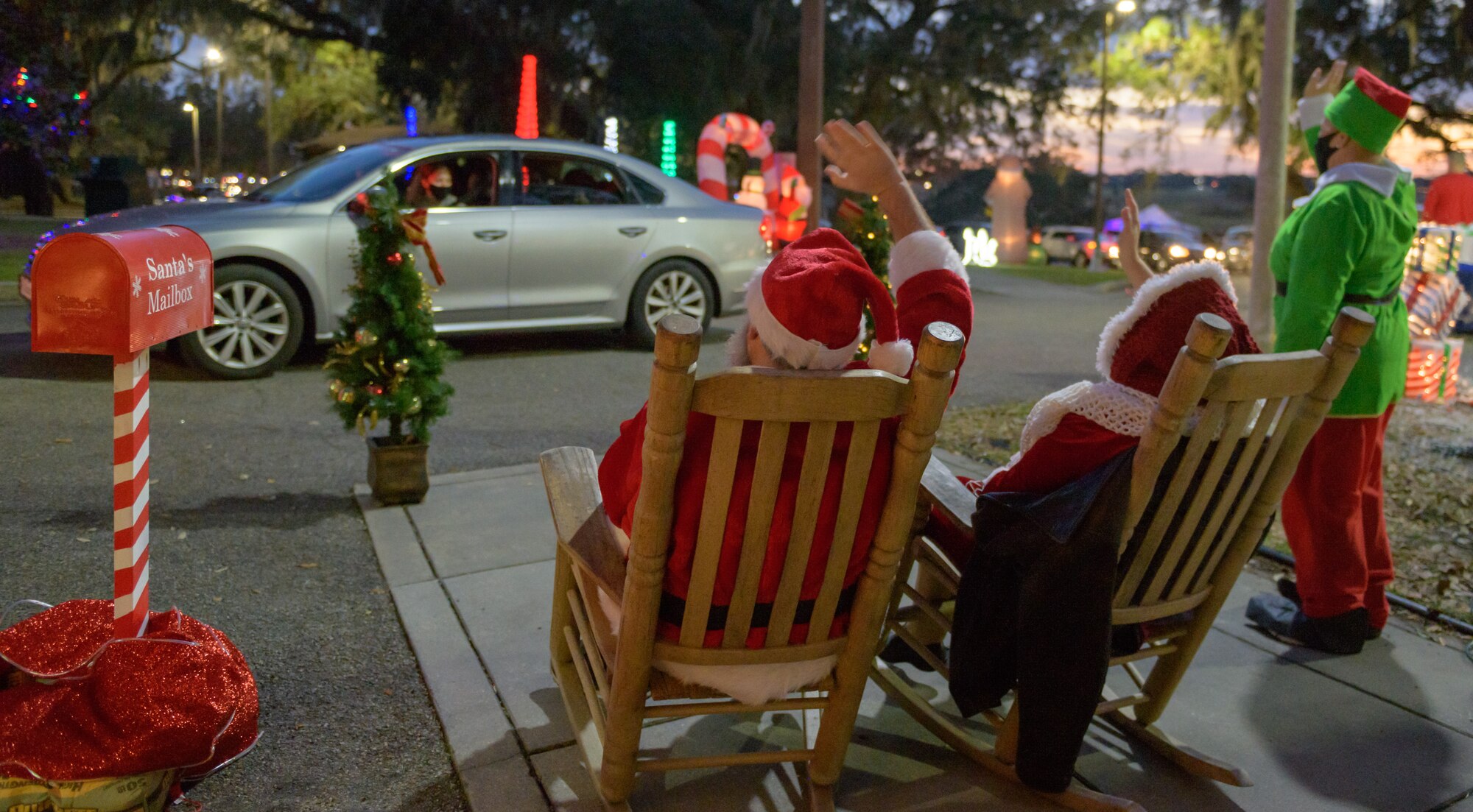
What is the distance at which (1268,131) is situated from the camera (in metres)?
6.48

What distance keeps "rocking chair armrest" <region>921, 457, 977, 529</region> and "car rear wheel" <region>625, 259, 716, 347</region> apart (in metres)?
5.90

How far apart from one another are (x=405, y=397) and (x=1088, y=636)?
3.04 meters

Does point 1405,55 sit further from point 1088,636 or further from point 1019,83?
point 1088,636

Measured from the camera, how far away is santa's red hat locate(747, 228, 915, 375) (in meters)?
2.09

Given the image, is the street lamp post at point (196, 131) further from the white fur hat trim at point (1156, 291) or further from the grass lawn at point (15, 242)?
the white fur hat trim at point (1156, 291)

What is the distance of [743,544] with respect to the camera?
6.95ft

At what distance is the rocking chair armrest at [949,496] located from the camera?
270 centimetres

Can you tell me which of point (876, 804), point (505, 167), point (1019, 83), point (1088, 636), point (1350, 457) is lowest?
point (876, 804)

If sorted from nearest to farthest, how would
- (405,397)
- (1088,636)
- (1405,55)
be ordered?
1. (1088,636)
2. (405,397)
3. (1405,55)

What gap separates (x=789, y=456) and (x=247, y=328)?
593cm

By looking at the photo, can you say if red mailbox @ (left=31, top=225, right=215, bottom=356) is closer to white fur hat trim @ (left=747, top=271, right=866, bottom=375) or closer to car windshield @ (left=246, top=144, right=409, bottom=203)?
white fur hat trim @ (left=747, top=271, right=866, bottom=375)

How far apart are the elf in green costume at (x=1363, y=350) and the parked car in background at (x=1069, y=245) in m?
29.4

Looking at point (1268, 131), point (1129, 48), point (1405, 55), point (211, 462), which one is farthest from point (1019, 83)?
point (211, 462)

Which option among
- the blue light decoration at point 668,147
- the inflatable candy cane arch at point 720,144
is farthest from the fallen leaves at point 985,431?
the blue light decoration at point 668,147
